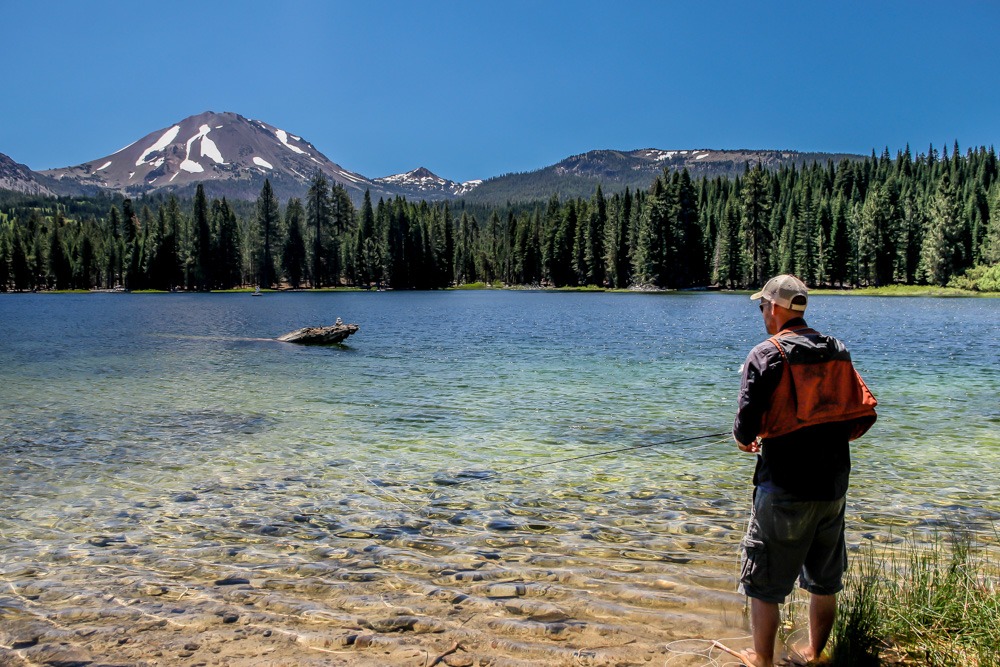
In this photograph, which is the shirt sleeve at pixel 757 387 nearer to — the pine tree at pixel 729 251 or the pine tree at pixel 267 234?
the pine tree at pixel 729 251

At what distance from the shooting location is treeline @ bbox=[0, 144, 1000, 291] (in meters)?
105

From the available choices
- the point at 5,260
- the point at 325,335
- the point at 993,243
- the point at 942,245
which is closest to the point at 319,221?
the point at 5,260

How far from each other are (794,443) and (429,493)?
601 cm

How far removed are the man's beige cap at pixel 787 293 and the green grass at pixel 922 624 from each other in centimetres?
212

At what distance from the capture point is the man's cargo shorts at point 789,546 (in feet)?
13.9

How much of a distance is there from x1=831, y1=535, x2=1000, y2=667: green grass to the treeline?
99754 millimetres

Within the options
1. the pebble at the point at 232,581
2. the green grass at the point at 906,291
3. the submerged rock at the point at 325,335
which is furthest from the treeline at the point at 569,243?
the pebble at the point at 232,581

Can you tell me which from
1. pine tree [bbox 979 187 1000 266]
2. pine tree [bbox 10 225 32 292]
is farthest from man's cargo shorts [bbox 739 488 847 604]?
pine tree [bbox 10 225 32 292]

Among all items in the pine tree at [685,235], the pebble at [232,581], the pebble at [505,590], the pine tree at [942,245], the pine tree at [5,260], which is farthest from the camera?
the pine tree at [5,260]

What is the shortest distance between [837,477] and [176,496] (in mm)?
8165

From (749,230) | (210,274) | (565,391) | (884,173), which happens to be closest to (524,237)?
(749,230)

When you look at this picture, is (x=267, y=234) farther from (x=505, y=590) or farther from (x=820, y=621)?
(x=820, y=621)

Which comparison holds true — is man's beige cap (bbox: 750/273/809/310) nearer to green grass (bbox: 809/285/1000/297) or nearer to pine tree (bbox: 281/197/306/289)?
green grass (bbox: 809/285/1000/297)

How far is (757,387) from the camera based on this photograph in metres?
4.21
